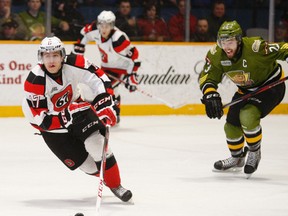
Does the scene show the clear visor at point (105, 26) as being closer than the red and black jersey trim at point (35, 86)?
No

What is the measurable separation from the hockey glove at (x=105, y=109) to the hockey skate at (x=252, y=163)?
138cm

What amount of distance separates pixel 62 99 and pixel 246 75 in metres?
1.44

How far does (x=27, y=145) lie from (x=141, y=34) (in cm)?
290

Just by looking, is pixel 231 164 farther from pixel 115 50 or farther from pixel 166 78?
pixel 166 78

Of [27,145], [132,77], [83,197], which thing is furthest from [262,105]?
[132,77]

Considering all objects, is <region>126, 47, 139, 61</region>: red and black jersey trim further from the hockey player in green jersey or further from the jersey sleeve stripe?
the jersey sleeve stripe

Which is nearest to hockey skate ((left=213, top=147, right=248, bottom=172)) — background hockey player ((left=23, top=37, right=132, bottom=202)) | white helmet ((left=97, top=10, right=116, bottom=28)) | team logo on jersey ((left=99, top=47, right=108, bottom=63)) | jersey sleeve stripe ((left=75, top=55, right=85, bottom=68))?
background hockey player ((left=23, top=37, right=132, bottom=202))

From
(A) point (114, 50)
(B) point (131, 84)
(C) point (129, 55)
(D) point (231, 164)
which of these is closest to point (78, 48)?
(A) point (114, 50)

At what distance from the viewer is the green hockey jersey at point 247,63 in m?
5.37

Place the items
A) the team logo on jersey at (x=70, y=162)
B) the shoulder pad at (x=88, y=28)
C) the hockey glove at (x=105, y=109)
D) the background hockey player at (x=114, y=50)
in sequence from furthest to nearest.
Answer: the shoulder pad at (x=88, y=28) → the background hockey player at (x=114, y=50) → the team logo on jersey at (x=70, y=162) → the hockey glove at (x=105, y=109)

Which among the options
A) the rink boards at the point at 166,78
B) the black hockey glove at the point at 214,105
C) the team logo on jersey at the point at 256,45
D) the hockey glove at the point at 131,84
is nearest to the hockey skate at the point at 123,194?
the black hockey glove at the point at 214,105

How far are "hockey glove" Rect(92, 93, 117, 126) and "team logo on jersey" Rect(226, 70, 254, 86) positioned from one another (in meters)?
1.33

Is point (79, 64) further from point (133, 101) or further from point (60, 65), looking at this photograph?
point (133, 101)

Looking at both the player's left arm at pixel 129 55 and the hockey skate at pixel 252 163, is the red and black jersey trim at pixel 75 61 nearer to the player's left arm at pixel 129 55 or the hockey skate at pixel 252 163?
the hockey skate at pixel 252 163
